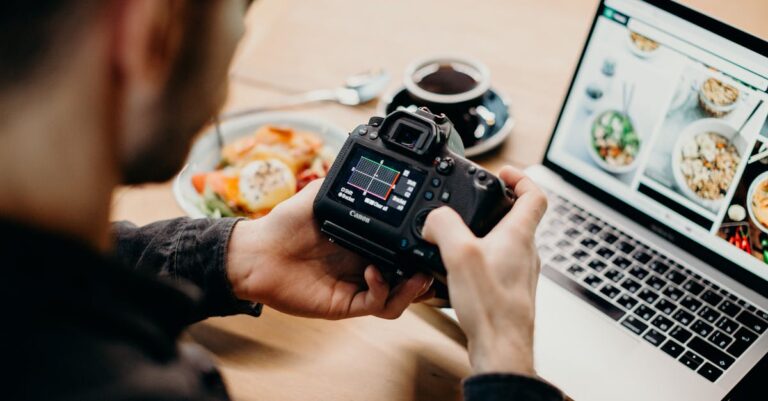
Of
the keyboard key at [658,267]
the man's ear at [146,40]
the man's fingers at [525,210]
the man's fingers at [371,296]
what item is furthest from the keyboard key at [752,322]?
the man's ear at [146,40]

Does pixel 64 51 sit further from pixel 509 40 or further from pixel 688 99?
pixel 509 40

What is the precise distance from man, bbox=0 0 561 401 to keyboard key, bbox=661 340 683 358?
0.81ft

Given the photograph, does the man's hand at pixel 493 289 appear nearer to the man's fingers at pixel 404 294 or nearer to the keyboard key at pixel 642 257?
the man's fingers at pixel 404 294

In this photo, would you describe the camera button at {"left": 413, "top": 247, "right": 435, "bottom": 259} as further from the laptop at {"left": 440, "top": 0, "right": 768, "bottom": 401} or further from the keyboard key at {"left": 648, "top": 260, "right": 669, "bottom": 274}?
the keyboard key at {"left": 648, "top": 260, "right": 669, "bottom": 274}

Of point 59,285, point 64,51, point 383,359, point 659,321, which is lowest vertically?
point 383,359

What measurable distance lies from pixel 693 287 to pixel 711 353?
0.10 meters

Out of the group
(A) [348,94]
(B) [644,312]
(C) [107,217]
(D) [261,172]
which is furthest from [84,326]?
(A) [348,94]

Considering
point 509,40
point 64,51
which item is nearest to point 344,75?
point 509,40

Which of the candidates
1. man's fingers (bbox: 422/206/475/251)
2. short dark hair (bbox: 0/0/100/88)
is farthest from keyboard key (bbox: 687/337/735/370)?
short dark hair (bbox: 0/0/100/88)

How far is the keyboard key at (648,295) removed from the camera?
2.73ft

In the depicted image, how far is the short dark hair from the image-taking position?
0.38 metres

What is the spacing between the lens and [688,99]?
84 cm

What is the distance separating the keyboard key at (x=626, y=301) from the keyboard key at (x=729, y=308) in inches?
4.0

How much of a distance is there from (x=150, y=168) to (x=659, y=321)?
0.60 metres
